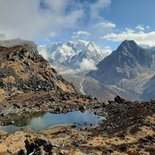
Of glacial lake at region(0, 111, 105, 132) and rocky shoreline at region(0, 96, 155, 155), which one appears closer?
rocky shoreline at region(0, 96, 155, 155)

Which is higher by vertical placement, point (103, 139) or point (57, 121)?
point (57, 121)

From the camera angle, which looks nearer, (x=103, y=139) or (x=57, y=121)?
(x=103, y=139)

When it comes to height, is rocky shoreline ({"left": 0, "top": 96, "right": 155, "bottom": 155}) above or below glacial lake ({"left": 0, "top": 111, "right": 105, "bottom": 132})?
below

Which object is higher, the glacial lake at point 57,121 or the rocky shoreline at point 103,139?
the glacial lake at point 57,121

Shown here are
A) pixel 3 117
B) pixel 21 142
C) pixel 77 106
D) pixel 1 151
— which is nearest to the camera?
pixel 1 151

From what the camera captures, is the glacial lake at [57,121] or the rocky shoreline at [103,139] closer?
the rocky shoreline at [103,139]

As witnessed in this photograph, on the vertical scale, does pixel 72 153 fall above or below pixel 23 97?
below

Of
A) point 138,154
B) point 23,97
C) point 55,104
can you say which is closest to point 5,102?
point 23,97

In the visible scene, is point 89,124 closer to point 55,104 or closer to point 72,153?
point 55,104
